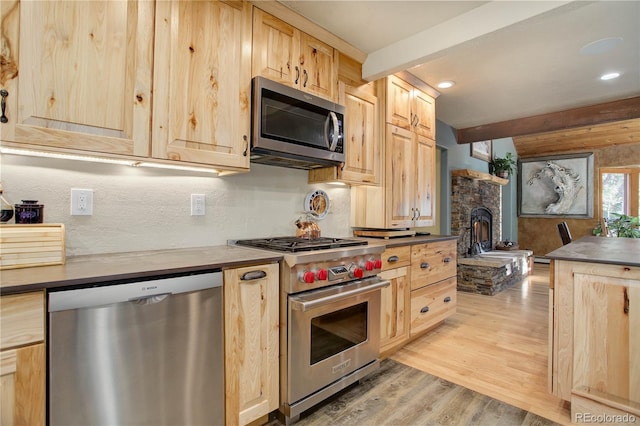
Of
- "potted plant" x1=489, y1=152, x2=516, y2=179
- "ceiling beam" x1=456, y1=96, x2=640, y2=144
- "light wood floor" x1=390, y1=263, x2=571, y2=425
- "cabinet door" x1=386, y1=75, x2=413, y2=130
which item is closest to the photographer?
"light wood floor" x1=390, y1=263, x2=571, y2=425

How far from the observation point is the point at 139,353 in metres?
1.19

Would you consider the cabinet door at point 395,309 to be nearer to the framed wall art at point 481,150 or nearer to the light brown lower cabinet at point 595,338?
the light brown lower cabinet at point 595,338

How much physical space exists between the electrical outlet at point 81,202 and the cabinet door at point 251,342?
80 centimetres

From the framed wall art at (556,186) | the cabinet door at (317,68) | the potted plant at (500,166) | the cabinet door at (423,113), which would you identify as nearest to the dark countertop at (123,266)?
the cabinet door at (317,68)

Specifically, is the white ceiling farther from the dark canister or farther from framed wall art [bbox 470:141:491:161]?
framed wall art [bbox 470:141:491:161]

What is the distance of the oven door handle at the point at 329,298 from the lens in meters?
1.62

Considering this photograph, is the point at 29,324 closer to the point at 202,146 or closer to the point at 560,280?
the point at 202,146

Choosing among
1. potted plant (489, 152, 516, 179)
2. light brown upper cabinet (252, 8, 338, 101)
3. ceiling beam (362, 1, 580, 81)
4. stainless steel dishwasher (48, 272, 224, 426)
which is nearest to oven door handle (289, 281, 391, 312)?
stainless steel dishwasher (48, 272, 224, 426)

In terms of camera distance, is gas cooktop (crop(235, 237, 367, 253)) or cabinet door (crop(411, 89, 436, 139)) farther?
cabinet door (crop(411, 89, 436, 139))

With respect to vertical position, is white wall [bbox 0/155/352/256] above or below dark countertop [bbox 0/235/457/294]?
above

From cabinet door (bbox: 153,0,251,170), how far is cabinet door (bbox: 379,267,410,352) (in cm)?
141

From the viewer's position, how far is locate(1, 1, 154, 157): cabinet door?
3.86 ft

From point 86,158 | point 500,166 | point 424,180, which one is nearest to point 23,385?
point 86,158

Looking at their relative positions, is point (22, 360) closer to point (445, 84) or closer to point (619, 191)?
point (445, 84)
